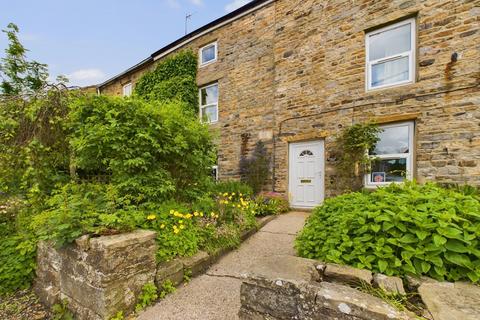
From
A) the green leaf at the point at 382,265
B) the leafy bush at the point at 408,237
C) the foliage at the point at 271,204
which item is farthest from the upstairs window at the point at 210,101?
the green leaf at the point at 382,265

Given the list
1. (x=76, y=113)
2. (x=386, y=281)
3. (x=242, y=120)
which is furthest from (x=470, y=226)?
(x=242, y=120)

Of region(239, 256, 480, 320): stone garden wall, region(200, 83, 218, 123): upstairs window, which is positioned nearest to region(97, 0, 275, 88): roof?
region(200, 83, 218, 123): upstairs window

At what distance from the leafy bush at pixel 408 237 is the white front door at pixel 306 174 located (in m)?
4.22

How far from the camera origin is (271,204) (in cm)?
617

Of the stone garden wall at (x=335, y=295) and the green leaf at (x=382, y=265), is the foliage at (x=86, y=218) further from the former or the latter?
the green leaf at (x=382, y=265)

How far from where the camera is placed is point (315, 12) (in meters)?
6.64

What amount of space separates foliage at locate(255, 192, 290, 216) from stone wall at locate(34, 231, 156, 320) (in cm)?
374

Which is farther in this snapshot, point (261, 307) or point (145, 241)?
point (145, 241)

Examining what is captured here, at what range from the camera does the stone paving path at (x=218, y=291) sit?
2246 mm

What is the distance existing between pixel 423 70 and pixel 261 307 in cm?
628

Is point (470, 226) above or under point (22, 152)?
under

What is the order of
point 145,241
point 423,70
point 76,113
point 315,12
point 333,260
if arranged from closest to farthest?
1. point 333,260
2. point 145,241
3. point 76,113
4. point 423,70
5. point 315,12

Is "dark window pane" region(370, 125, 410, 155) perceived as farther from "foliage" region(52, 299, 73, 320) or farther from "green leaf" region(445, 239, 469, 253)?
→ "foliage" region(52, 299, 73, 320)

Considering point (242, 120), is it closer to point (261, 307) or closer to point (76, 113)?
point (76, 113)
